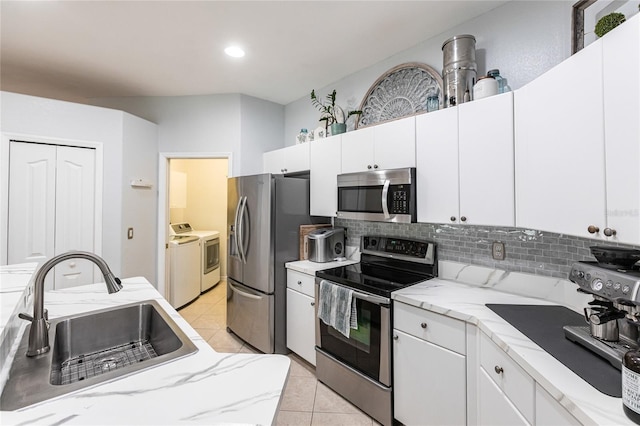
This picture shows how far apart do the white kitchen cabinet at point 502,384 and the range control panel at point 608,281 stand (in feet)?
1.30

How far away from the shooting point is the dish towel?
6.61 feet

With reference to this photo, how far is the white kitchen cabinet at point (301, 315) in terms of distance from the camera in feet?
8.11

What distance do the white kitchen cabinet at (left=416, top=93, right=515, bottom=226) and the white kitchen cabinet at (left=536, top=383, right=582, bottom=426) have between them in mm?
861

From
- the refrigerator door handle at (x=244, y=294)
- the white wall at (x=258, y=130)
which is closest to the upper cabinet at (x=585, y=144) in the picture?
the refrigerator door handle at (x=244, y=294)

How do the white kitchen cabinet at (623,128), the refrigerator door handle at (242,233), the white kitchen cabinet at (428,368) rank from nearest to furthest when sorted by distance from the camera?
the white kitchen cabinet at (623,128) → the white kitchen cabinet at (428,368) → the refrigerator door handle at (242,233)

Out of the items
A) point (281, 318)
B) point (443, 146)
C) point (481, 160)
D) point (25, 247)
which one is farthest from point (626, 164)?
point (25, 247)

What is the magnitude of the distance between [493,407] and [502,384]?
150 millimetres

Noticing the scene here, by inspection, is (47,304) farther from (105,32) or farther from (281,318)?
(105,32)

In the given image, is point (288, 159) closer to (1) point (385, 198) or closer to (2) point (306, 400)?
(1) point (385, 198)

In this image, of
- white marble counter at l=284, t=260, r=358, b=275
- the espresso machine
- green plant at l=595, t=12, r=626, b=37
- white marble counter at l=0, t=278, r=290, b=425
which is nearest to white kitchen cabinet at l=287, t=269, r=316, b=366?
white marble counter at l=284, t=260, r=358, b=275

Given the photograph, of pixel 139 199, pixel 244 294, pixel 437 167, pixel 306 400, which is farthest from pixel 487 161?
pixel 139 199

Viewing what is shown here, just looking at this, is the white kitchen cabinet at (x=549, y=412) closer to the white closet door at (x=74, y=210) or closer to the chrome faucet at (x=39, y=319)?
the chrome faucet at (x=39, y=319)

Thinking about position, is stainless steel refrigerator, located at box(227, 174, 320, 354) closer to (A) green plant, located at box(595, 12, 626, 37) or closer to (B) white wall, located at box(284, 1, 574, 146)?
(B) white wall, located at box(284, 1, 574, 146)

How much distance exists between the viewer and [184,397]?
0.77 metres
